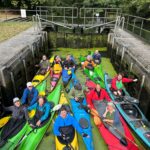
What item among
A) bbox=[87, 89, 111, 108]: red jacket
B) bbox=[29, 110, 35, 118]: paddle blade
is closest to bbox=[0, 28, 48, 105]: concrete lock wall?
bbox=[29, 110, 35, 118]: paddle blade

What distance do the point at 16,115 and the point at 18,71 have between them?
2.83m

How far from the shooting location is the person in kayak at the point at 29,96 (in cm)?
736

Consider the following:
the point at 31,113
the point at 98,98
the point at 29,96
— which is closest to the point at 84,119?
the point at 98,98

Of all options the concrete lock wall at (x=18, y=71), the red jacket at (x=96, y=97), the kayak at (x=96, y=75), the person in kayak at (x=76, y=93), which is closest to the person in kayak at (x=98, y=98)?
the red jacket at (x=96, y=97)

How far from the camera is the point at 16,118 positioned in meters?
6.32

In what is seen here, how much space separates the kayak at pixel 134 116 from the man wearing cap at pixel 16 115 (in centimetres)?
366

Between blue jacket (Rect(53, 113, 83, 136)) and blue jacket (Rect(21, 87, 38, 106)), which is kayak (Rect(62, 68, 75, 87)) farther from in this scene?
blue jacket (Rect(53, 113, 83, 136))

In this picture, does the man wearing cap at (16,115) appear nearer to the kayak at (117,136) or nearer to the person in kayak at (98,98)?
the person in kayak at (98,98)

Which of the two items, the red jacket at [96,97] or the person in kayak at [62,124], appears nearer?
the person in kayak at [62,124]

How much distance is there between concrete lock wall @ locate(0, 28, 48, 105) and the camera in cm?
724

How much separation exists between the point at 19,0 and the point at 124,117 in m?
22.9

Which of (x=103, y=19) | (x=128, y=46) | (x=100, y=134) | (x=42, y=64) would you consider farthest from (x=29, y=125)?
(x=103, y=19)

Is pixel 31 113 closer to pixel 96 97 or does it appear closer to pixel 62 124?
pixel 62 124

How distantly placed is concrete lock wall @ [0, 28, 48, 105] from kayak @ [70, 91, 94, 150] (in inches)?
104
